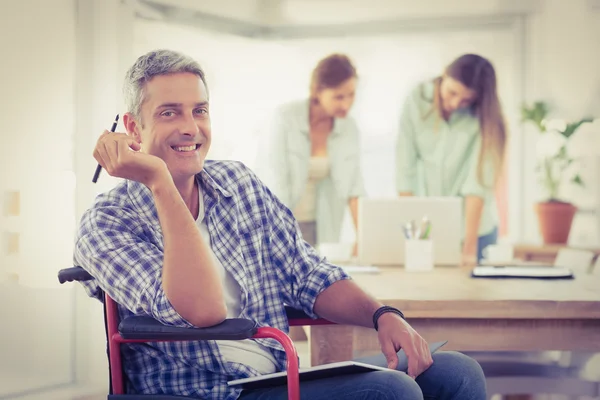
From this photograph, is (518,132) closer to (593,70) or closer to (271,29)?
(593,70)

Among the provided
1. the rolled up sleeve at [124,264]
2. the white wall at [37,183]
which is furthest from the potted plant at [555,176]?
the rolled up sleeve at [124,264]

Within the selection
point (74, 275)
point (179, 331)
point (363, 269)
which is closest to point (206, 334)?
point (179, 331)

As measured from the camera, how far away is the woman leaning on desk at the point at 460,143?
3693 mm

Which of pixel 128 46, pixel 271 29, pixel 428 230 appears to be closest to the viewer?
pixel 428 230

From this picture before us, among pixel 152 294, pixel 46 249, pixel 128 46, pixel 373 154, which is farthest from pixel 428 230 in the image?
pixel 373 154

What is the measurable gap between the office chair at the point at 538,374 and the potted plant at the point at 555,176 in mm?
2421

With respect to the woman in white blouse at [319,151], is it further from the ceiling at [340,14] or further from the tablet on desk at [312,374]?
the tablet on desk at [312,374]

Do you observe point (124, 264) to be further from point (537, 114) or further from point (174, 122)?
Answer: point (537, 114)

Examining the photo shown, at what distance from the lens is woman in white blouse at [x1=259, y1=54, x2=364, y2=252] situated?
3.92 m

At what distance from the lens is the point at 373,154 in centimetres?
551

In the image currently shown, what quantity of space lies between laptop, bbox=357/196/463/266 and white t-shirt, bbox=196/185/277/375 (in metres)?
1.13

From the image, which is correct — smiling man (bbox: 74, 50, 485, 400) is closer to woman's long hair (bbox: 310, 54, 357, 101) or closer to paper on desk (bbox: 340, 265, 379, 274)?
paper on desk (bbox: 340, 265, 379, 274)

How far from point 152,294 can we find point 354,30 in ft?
14.7

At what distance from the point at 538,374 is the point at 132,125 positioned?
1242mm
